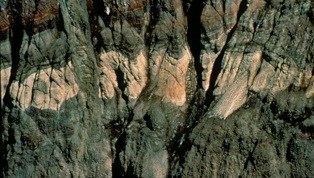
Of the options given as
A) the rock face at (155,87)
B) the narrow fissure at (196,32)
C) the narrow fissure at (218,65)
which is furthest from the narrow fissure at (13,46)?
the narrow fissure at (218,65)

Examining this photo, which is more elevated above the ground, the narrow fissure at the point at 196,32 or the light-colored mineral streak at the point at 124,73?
the narrow fissure at the point at 196,32

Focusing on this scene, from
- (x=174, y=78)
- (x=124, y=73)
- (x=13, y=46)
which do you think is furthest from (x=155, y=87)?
(x=13, y=46)

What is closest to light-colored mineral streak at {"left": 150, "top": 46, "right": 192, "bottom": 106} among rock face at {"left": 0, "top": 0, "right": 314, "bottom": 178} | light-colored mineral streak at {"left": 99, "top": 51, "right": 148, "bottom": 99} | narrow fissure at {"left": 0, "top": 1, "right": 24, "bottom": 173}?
rock face at {"left": 0, "top": 0, "right": 314, "bottom": 178}

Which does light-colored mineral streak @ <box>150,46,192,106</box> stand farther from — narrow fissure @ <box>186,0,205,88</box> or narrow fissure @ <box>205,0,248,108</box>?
narrow fissure @ <box>205,0,248,108</box>

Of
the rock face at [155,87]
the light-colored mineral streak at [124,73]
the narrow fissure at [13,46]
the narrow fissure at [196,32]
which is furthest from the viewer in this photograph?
the narrow fissure at [13,46]

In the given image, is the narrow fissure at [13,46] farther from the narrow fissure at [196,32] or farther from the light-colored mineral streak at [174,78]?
the narrow fissure at [196,32]

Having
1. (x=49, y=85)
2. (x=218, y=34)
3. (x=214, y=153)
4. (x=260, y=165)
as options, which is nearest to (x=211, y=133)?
(x=214, y=153)

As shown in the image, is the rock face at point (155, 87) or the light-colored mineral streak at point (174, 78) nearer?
the rock face at point (155, 87)

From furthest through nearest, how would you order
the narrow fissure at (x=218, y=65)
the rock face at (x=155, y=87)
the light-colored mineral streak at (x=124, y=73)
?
the light-colored mineral streak at (x=124, y=73) < the narrow fissure at (x=218, y=65) < the rock face at (x=155, y=87)

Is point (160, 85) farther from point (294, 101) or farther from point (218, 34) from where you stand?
point (294, 101)
